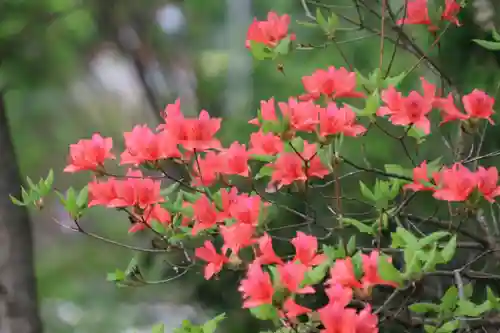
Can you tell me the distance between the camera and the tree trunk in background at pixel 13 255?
1.77 meters

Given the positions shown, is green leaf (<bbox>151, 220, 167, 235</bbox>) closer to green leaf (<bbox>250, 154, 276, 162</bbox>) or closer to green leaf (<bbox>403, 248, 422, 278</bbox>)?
green leaf (<bbox>250, 154, 276, 162</bbox>)

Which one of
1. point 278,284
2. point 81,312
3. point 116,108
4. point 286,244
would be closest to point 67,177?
point 116,108

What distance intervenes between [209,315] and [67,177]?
665mm

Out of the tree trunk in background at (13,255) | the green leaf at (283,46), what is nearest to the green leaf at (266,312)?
the green leaf at (283,46)

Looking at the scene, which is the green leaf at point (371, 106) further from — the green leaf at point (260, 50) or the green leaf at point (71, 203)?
the green leaf at point (71, 203)

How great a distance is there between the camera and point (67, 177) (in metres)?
1.95

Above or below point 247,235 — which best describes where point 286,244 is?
below

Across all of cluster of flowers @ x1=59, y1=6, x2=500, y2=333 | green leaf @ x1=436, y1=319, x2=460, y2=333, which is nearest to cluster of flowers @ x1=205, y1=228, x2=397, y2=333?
cluster of flowers @ x1=59, y1=6, x2=500, y2=333

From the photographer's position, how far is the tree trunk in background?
69.9 inches

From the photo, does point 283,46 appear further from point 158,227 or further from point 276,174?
point 158,227

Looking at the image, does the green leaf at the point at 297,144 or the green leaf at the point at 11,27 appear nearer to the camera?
the green leaf at the point at 297,144

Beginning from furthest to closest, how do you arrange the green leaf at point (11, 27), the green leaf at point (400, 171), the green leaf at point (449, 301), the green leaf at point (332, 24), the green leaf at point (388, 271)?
the green leaf at point (11, 27), the green leaf at point (332, 24), the green leaf at point (400, 171), the green leaf at point (449, 301), the green leaf at point (388, 271)

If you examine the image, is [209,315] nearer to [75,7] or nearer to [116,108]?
[116,108]

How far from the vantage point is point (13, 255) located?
1.81 meters
